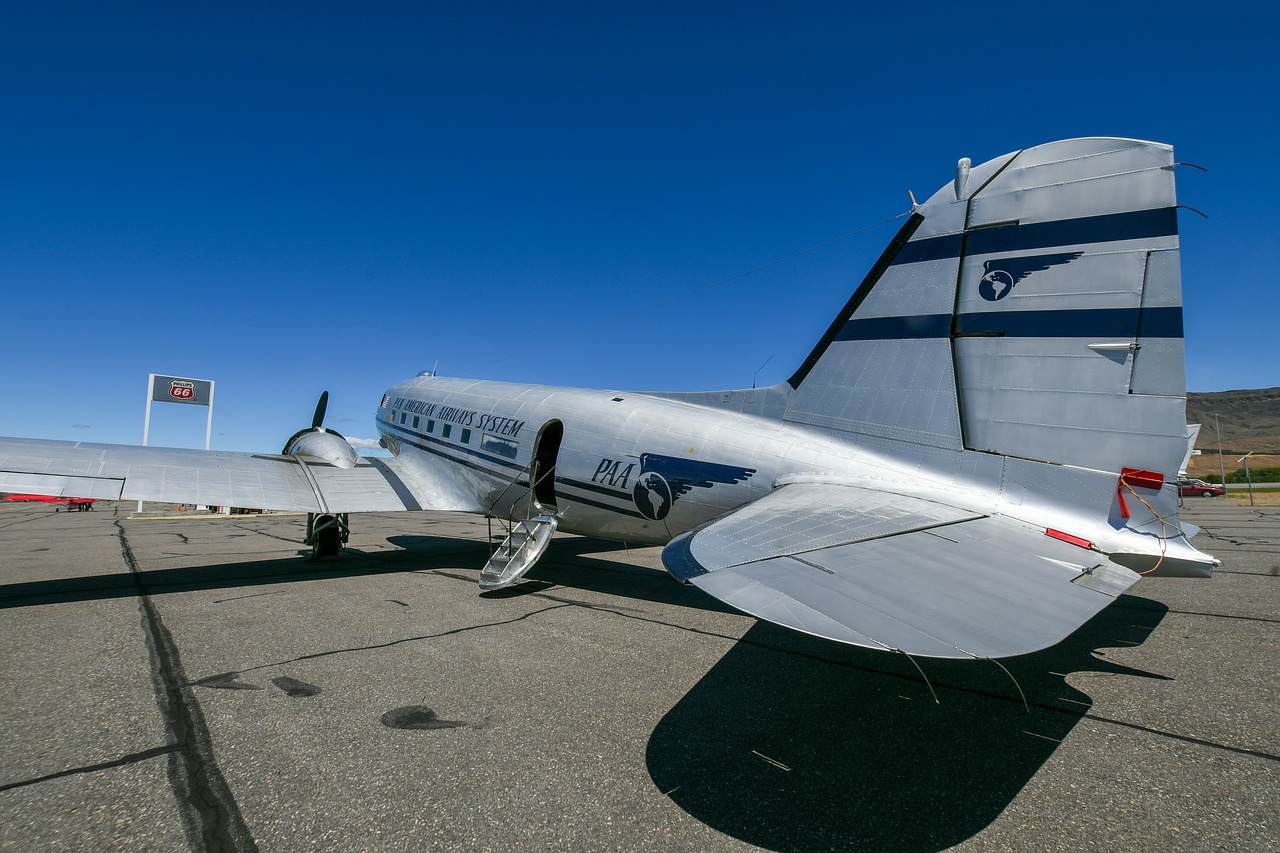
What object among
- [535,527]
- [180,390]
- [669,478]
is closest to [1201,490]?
[669,478]

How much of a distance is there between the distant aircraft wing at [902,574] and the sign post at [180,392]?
44462mm

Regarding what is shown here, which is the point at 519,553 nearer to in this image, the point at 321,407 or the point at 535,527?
the point at 535,527

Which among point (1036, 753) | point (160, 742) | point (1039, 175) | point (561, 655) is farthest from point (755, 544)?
point (1039, 175)

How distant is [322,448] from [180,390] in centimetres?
3345

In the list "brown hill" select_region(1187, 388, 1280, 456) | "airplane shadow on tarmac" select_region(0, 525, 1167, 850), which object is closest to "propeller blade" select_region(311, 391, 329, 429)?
"airplane shadow on tarmac" select_region(0, 525, 1167, 850)

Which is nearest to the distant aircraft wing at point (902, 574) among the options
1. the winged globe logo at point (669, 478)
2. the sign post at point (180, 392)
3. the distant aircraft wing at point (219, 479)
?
the winged globe logo at point (669, 478)

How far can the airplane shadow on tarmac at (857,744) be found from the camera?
131 inches

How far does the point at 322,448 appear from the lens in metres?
13.8

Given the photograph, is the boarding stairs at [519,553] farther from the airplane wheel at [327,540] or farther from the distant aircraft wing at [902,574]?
the distant aircraft wing at [902,574]

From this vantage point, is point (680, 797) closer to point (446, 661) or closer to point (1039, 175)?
point (446, 661)

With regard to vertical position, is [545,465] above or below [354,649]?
above

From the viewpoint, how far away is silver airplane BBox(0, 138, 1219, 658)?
3.44 metres

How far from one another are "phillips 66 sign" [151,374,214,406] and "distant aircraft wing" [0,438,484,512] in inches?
1285

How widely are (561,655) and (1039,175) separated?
684 cm
